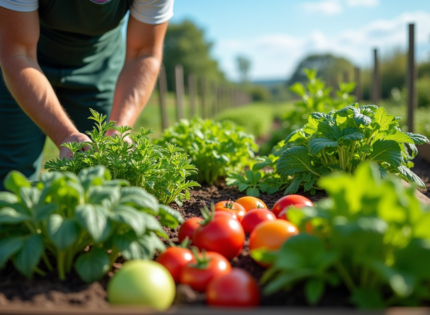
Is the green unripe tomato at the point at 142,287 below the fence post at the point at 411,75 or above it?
below

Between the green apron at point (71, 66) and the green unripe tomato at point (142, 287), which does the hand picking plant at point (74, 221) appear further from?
the green apron at point (71, 66)

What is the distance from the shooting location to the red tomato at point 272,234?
1.51 metres

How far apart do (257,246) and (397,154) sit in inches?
48.1

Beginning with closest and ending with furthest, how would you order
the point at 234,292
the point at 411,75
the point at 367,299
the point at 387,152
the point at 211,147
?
the point at 367,299 → the point at 234,292 → the point at 387,152 → the point at 211,147 → the point at 411,75

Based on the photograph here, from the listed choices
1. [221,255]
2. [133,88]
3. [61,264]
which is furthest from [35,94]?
[221,255]

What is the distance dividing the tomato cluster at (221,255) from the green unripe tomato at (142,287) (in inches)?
6.3

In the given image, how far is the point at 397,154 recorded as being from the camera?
228 centimetres

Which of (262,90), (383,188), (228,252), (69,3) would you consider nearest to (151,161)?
(228,252)

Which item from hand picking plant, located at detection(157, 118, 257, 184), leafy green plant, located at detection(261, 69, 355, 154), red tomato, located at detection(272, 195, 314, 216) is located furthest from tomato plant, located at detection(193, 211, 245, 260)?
leafy green plant, located at detection(261, 69, 355, 154)

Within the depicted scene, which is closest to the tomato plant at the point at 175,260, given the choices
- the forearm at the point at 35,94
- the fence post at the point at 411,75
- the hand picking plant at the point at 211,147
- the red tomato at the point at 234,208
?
the red tomato at the point at 234,208

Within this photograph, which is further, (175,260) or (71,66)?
(71,66)

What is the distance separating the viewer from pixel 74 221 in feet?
4.31

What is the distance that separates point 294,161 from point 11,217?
1.76 m

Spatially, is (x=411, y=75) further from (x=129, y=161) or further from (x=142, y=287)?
(x=142, y=287)
